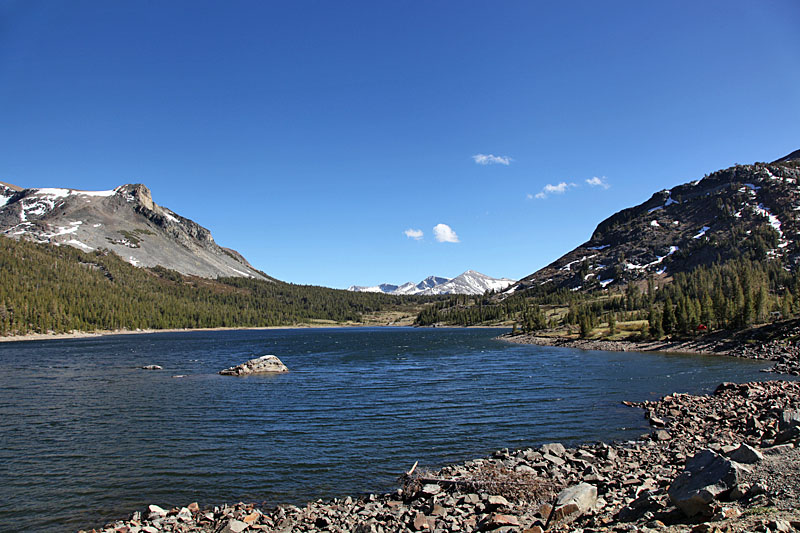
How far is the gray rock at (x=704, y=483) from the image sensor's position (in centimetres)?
1364

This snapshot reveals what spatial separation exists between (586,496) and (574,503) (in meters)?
1.36

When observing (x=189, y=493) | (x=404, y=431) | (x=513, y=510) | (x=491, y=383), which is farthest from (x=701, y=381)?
(x=189, y=493)

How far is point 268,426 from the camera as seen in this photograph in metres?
36.7

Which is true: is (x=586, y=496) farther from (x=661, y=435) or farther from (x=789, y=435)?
(x=661, y=435)

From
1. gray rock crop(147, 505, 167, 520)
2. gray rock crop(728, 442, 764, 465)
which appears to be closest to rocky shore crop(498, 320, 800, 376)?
gray rock crop(728, 442, 764, 465)

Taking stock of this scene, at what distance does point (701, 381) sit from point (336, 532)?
2136 inches

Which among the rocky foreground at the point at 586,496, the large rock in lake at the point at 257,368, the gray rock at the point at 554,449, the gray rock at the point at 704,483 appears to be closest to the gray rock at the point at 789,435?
the rocky foreground at the point at 586,496

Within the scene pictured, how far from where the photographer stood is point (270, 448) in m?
30.5

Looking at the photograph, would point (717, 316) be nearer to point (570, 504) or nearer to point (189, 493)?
point (570, 504)

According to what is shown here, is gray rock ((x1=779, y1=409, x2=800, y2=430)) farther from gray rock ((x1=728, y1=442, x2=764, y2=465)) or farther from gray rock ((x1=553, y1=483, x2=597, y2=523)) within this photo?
gray rock ((x1=553, y1=483, x2=597, y2=523))

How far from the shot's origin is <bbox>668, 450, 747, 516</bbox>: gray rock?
13.6m

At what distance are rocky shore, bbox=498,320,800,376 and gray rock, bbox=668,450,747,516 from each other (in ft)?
185

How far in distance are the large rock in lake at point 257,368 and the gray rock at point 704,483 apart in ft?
210

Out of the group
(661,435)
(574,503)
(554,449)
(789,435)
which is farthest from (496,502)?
(661,435)
